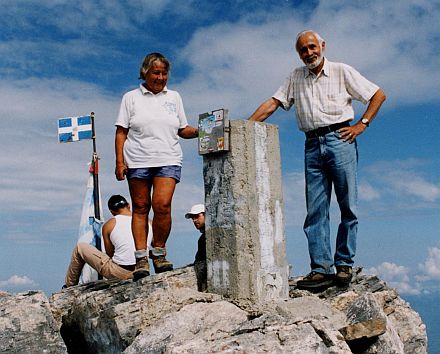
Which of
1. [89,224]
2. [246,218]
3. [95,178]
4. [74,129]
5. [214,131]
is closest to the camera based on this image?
[246,218]

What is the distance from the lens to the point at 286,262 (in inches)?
272

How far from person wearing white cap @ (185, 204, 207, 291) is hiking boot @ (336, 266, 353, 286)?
1637 mm

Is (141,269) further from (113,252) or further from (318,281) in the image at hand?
(318,281)

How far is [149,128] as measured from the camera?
22.6 feet

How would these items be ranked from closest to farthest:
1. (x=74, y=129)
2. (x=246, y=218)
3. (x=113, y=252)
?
(x=246, y=218)
(x=113, y=252)
(x=74, y=129)

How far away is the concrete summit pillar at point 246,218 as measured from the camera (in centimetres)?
640

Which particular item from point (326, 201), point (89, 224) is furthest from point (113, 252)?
point (326, 201)

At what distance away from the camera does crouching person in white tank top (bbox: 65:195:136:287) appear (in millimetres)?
8156

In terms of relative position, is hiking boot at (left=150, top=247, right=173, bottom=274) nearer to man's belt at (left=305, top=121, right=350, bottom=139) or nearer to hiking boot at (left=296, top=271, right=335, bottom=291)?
hiking boot at (left=296, top=271, right=335, bottom=291)

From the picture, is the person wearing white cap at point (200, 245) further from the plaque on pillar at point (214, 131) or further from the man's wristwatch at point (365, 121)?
the man's wristwatch at point (365, 121)

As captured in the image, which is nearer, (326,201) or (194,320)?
(194,320)

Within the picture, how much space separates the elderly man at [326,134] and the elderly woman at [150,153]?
1.08 m

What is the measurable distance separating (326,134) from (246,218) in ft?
4.71

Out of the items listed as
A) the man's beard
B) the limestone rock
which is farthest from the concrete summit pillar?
the limestone rock
